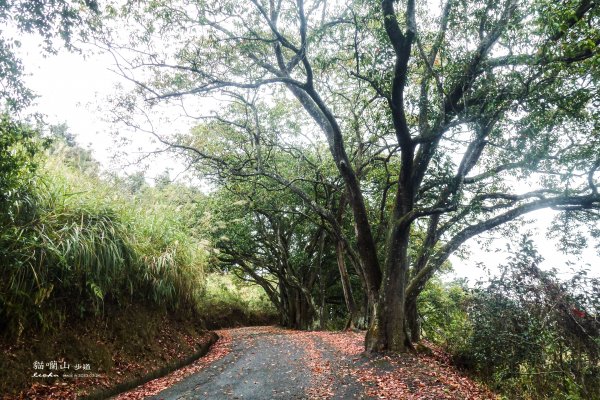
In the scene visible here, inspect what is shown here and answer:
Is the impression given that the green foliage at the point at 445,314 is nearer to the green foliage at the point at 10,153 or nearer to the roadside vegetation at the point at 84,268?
the roadside vegetation at the point at 84,268

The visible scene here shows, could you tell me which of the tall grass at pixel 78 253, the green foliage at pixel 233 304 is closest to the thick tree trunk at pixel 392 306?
the tall grass at pixel 78 253

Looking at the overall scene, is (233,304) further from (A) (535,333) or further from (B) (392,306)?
(A) (535,333)

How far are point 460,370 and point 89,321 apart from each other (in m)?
7.54

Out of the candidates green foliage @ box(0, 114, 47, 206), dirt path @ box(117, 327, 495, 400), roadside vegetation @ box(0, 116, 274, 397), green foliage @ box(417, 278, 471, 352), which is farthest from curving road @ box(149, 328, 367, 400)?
green foliage @ box(0, 114, 47, 206)

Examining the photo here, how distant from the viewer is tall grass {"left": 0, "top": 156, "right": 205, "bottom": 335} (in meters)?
4.66

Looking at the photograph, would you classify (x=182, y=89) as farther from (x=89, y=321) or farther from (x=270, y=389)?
(x=270, y=389)

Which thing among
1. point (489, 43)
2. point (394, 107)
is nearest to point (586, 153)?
point (489, 43)

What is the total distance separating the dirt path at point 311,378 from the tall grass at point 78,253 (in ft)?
5.55

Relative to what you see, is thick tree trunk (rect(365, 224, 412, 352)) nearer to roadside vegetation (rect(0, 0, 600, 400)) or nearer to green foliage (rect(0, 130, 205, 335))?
roadside vegetation (rect(0, 0, 600, 400))

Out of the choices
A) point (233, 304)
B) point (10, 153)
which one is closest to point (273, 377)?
point (10, 153)

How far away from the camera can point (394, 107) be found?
643 cm

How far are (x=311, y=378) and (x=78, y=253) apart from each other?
4431mm

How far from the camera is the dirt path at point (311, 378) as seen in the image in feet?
17.7

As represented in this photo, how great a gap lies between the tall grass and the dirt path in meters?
1.69
